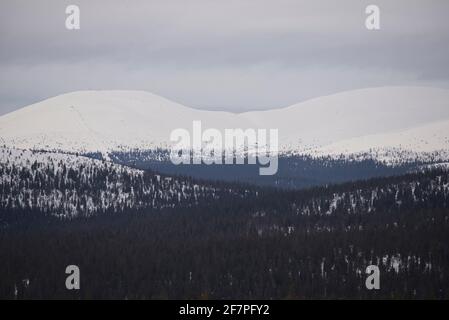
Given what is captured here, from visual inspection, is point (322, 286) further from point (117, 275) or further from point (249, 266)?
point (117, 275)

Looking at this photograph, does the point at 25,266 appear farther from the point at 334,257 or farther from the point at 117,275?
the point at 334,257
